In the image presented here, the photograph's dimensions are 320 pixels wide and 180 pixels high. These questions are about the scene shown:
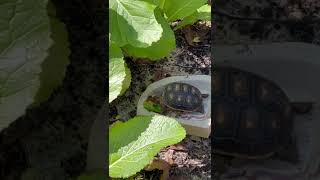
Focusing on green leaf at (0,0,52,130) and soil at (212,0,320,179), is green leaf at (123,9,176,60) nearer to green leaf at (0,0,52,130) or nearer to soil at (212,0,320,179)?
soil at (212,0,320,179)

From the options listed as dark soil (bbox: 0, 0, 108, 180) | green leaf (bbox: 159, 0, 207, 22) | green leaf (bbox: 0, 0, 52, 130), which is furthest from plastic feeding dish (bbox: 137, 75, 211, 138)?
green leaf (bbox: 0, 0, 52, 130)

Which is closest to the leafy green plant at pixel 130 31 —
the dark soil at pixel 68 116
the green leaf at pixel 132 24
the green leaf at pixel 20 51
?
the green leaf at pixel 132 24

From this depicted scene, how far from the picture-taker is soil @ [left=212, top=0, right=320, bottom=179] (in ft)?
3.51

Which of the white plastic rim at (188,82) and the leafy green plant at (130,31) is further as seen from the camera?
the white plastic rim at (188,82)

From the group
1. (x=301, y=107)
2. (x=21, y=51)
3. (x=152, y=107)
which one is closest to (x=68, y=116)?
(x=21, y=51)

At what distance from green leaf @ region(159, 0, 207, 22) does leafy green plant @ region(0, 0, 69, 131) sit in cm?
79

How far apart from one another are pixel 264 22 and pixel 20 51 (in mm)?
863

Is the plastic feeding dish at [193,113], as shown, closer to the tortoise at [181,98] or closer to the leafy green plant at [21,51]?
the tortoise at [181,98]

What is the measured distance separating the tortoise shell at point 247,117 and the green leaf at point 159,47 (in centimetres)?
10

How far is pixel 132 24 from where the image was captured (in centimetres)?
81

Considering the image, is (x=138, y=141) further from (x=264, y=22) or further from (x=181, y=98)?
(x=264, y=22)

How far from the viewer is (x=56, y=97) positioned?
44cm

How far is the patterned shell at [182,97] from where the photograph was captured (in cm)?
97

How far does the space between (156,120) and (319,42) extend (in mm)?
495
